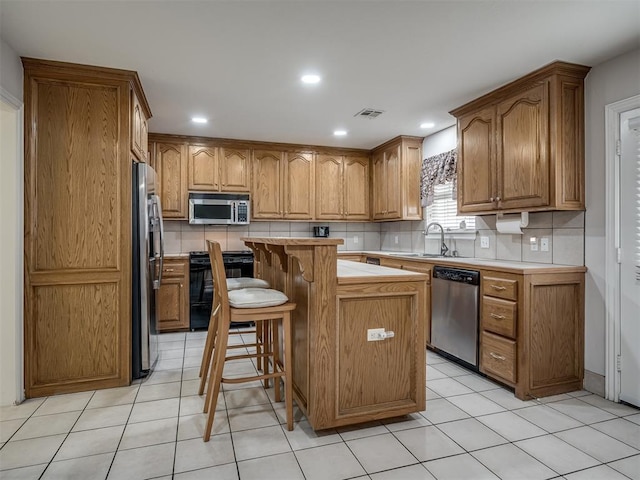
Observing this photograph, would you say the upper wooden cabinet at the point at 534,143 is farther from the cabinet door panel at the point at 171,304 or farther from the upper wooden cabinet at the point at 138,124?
the cabinet door panel at the point at 171,304

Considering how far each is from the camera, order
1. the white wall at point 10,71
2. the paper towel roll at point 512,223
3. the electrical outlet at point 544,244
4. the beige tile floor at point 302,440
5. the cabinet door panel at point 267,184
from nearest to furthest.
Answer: the beige tile floor at point 302,440
the white wall at point 10,71
the electrical outlet at point 544,244
the paper towel roll at point 512,223
the cabinet door panel at point 267,184

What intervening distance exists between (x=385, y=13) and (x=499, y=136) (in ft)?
5.37

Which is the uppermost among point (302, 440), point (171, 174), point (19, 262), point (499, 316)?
point (171, 174)

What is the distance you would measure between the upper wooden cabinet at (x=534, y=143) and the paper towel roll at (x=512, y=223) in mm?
170

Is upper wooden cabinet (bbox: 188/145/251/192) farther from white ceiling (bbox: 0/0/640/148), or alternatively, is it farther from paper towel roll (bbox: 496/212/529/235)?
paper towel roll (bbox: 496/212/529/235)

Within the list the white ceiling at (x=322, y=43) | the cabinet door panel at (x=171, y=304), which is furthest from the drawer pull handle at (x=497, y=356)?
the cabinet door panel at (x=171, y=304)

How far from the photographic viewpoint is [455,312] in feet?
10.8

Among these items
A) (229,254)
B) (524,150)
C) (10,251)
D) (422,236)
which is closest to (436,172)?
(422,236)

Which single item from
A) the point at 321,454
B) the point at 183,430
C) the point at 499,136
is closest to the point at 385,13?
the point at 499,136

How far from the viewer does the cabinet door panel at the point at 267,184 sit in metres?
5.00

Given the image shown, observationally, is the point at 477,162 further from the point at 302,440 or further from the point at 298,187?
the point at 302,440

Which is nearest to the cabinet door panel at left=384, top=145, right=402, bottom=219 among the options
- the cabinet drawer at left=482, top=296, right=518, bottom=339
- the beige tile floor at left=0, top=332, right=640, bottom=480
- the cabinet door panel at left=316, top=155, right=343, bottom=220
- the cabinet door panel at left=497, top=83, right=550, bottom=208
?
the cabinet door panel at left=316, top=155, right=343, bottom=220

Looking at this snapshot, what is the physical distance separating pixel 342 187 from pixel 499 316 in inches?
121

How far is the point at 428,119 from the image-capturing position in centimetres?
403
